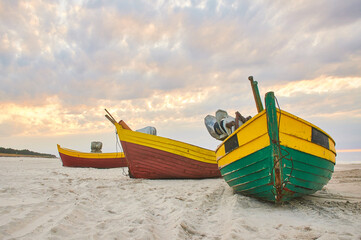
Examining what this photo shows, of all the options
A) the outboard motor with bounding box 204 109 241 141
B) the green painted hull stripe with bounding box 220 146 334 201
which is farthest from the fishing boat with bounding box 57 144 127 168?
the green painted hull stripe with bounding box 220 146 334 201

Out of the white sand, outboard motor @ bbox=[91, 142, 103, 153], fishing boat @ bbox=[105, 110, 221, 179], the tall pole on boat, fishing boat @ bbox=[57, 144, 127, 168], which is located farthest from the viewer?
outboard motor @ bbox=[91, 142, 103, 153]

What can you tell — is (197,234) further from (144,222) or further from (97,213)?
(97,213)

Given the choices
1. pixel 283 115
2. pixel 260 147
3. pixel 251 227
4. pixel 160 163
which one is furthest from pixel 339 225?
pixel 160 163

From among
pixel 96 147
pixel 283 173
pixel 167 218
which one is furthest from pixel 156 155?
pixel 96 147

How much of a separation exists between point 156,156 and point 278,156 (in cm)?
483

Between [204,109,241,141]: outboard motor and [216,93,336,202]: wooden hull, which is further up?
[204,109,241,141]: outboard motor

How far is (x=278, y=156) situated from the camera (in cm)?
315

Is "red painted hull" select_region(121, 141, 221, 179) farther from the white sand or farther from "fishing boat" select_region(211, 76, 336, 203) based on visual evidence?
"fishing boat" select_region(211, 76, 336, 203)

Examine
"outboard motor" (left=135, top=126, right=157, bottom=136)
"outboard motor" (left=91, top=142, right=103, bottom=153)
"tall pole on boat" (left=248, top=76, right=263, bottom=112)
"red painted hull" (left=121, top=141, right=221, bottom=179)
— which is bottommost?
"red painted hull" (left=121, top=141, right=221, bottom=179)

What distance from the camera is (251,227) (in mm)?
2598

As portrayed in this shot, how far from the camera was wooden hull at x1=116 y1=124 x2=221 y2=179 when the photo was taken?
737 centimetres

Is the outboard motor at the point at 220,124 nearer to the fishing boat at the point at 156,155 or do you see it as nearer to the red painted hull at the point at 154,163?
the fishing boat at the point at 156,155

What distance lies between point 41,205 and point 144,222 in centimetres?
154

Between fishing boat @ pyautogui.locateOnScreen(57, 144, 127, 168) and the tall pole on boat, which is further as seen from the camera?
fishing boat @ pyautogui.locateOnScreen(57, 144, 127, 168)
